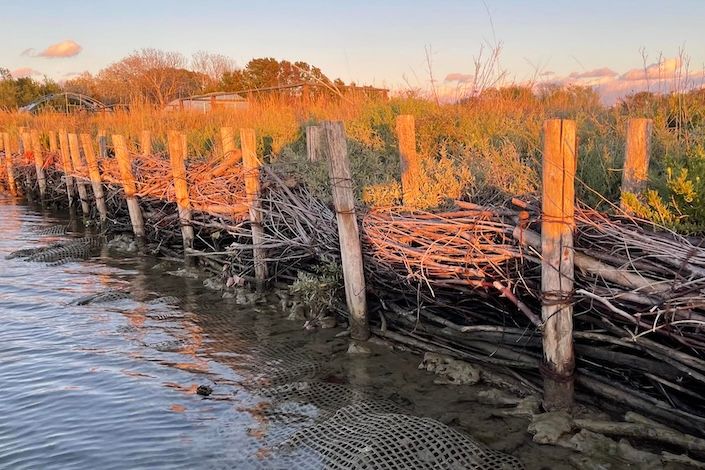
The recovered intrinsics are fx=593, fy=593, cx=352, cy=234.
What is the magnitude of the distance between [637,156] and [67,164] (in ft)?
45.8

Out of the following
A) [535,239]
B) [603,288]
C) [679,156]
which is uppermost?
[679,156]

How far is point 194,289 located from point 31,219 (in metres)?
8.97

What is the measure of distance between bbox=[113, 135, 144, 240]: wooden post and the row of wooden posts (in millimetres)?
2040

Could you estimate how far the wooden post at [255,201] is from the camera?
25.6ft

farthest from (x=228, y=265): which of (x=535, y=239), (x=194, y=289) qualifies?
(x=535, y=239)

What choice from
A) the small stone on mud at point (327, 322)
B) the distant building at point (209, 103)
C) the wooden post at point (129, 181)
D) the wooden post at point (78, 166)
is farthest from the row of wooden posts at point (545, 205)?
the distant building at point (209, 103)

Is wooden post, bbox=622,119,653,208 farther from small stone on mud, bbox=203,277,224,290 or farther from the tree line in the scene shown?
the tree line

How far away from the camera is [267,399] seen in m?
5.11

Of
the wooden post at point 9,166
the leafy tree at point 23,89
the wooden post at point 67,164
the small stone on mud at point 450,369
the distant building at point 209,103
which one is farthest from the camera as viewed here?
the leafy tree at point 23,89

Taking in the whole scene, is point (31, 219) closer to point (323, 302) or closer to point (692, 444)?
point (323, 302)

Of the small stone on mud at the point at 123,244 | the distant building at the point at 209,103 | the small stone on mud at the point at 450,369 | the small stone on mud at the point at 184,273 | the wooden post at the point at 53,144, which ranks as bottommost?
the small stone on mud at the point at 450,369

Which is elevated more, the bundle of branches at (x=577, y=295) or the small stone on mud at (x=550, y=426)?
the bundle of branches at (x=577, y=295)

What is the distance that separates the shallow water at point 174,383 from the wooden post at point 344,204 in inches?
31.9

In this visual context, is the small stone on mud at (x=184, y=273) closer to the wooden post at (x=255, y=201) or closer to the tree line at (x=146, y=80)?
the wooden post at (x=255, y=201)
